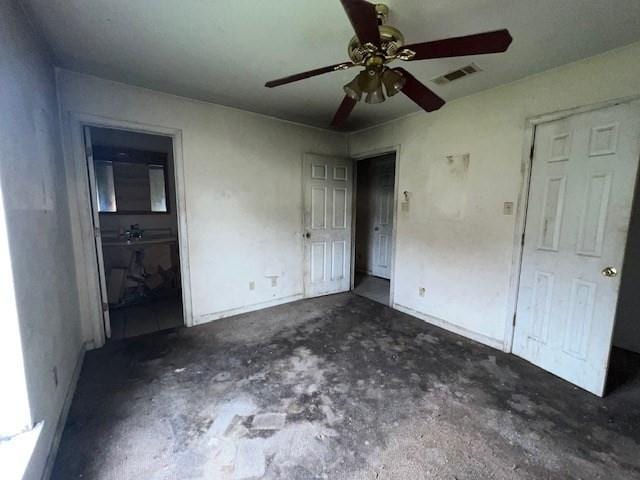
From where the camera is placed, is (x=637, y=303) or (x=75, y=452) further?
(x=637, y=303)

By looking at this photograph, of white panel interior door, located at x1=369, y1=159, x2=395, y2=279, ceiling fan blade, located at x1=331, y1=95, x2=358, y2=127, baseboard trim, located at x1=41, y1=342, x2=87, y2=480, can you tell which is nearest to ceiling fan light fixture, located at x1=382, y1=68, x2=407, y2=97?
ceiling fan blade, located at x1=331, y1=95, x2=358, y2=127

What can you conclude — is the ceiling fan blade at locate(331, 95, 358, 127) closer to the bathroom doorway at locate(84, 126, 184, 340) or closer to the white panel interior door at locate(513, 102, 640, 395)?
the white panel interior door at locate(513, 102, 640, 395)

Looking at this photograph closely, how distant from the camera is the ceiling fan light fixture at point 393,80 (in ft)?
4.86

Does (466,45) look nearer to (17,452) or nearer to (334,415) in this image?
(334,415)

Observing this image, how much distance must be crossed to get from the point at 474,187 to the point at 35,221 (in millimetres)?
3296

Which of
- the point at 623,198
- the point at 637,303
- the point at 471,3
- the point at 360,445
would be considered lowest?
the point at 360,445

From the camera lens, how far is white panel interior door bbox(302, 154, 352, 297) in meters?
3.70

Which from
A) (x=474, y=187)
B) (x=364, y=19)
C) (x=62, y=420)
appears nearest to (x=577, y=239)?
(x=474, y=187)

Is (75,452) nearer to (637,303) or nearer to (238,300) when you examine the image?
(238,300)

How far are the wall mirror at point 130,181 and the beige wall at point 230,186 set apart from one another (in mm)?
1534

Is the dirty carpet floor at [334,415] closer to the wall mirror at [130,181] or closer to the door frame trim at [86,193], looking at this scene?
the door frame trim at [86,193]

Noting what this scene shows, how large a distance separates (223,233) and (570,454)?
320cm

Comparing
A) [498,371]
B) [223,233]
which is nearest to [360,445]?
[498,371]

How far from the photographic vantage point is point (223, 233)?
3.10 metres
